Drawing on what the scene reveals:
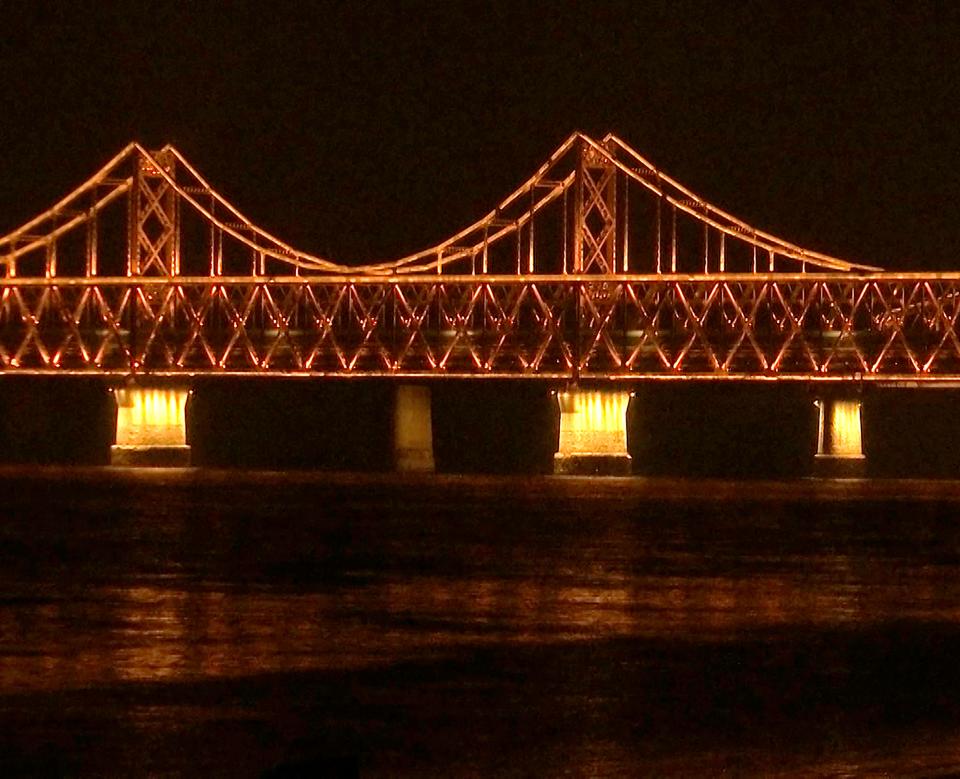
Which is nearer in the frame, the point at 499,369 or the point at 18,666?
the point at 18,666

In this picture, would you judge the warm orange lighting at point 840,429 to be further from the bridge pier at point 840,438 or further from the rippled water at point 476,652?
the rippled water at point 476,652

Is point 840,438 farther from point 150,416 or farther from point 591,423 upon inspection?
point 150,416

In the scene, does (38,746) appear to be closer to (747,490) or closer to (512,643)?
(512,643)

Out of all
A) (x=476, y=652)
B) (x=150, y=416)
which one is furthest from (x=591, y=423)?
(x=476, y=652)

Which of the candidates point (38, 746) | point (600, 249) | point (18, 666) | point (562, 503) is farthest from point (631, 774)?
point (600, 249)

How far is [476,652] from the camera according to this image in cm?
2784

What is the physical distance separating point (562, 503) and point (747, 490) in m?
23.6

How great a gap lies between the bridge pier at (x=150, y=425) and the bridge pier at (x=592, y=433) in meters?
19.0

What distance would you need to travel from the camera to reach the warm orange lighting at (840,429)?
121375 millimetres

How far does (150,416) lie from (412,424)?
12.5 m

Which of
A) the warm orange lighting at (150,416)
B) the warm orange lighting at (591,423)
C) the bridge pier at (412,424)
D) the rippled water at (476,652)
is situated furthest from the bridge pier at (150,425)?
the rippled water at (476,652)

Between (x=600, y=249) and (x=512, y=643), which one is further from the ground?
(x=600, y=249)

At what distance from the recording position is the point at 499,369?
12444cm

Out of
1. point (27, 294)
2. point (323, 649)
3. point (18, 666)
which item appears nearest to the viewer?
point (18, 666)
